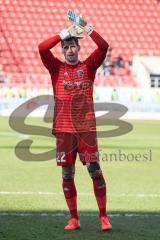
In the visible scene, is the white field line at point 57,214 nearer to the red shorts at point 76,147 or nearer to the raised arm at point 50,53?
the red shorts at point 76,147

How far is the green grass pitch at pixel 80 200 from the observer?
6.66 m

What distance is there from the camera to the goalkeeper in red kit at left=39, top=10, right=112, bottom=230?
6820 mm

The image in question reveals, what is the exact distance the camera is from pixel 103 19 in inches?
1741

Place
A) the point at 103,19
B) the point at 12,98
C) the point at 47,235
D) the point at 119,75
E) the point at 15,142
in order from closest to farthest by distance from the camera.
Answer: the point at 47,235
the point at 15,142
the point at 12,98
the point at 119,75
the point at 103,19

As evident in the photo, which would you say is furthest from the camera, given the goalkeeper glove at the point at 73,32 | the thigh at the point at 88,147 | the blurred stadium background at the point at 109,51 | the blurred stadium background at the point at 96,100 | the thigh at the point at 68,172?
the blurred stadium background at the point at 109,51

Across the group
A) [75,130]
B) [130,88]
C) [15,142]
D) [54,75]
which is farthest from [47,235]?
[130,88]

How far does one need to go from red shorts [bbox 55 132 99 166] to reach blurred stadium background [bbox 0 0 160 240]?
2.26 feet

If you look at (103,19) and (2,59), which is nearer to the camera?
(2,59)

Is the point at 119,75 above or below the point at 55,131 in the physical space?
below

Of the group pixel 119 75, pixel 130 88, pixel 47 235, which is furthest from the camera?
pixel 119 75

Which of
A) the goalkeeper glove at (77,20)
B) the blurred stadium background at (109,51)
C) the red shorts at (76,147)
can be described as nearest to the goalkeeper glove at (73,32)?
the goalkeeper glove at (77,20)

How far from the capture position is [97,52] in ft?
22.5

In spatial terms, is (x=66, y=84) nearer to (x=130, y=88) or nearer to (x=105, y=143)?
(x=105, y=143)

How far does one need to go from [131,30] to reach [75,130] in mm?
38043
